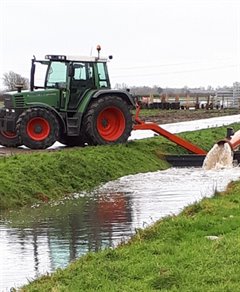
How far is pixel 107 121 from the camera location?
876 inches

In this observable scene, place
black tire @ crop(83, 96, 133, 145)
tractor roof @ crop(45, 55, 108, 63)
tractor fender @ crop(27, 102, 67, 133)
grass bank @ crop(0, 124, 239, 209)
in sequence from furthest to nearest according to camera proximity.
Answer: tractor roof @ crop(45, 55, 108, 63) → black tire @ crop(83, 96, 133, 145) → tractor fender @ crop(27, 102, 67, 133) → grass bank @ crop(0, 124, 239, 209)

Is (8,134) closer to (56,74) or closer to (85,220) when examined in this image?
(56,74)

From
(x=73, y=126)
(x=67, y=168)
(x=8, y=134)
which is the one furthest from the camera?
(x=8, y=134)

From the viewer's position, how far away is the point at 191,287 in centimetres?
720

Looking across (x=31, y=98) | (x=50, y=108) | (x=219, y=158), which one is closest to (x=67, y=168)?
(x=50, y=108)

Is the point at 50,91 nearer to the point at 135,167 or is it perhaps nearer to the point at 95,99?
the point at 95,99

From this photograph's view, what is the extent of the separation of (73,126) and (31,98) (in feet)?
4.88

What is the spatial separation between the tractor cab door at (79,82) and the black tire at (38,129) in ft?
3.22

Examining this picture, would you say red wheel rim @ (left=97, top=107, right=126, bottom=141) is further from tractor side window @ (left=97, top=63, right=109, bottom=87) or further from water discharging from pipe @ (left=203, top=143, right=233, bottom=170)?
water discharging from pipe @ (left=203, top=143, right=233, bottom=170)

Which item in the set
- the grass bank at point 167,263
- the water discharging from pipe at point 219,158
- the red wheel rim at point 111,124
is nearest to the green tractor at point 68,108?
the red wheel rim at point 111,124

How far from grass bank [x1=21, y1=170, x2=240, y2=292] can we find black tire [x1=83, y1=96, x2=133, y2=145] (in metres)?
10.9

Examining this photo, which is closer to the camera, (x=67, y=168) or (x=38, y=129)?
(x=67, y=168)

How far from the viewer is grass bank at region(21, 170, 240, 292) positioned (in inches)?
291

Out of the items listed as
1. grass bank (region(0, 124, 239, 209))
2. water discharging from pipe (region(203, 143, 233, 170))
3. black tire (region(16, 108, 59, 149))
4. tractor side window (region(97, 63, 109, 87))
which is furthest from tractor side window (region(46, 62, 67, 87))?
water discharging from pipe (region(203, 143, 233, 170))
